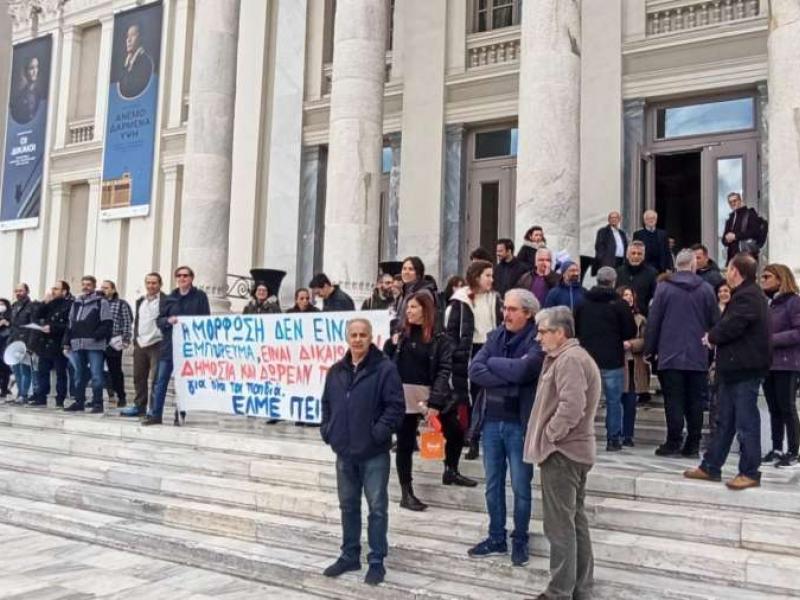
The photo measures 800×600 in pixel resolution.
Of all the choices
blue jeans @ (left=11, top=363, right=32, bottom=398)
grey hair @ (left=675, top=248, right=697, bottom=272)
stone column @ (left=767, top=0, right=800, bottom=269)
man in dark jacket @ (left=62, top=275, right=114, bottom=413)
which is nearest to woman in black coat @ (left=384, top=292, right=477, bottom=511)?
grey hair @ (left=675, top=248, right=697, bottom=272)

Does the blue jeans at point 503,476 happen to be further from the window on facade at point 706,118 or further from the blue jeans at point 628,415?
the window on facade at point 706,118

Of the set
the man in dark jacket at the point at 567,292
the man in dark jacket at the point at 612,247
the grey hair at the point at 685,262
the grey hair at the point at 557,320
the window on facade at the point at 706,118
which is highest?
the window on facade at the point at 706,118

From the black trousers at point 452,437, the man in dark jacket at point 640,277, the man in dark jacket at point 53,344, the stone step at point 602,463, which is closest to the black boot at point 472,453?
the stone step at point 602,463

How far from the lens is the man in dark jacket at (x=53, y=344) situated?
1146 cm

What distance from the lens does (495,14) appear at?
15336 mm

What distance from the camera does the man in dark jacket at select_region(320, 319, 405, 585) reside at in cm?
521

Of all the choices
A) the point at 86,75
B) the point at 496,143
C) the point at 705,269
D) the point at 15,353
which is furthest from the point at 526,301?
the point at 86,75

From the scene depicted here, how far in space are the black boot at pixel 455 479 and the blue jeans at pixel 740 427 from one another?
1813 millimetres

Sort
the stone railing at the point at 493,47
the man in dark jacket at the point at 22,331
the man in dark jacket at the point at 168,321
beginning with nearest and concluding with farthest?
the man in dark jacket at the point at 168,321, the man in dark jacket at the point at 22,331, the stone railing at the point at 493,47

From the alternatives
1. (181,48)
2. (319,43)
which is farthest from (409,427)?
(181,48)

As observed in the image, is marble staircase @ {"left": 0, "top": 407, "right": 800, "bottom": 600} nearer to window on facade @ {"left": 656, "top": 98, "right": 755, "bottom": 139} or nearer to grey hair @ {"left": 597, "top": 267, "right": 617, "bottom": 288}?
grey hair @ {"left": 597, "top": 267, "right": 617, "bottom": 288}

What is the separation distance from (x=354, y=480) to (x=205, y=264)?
9.22 meters

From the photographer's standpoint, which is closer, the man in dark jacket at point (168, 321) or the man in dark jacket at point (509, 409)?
the man in dark jacket at point (509, 409)

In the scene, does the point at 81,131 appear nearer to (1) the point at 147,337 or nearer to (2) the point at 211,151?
(2) the point at 211,151
